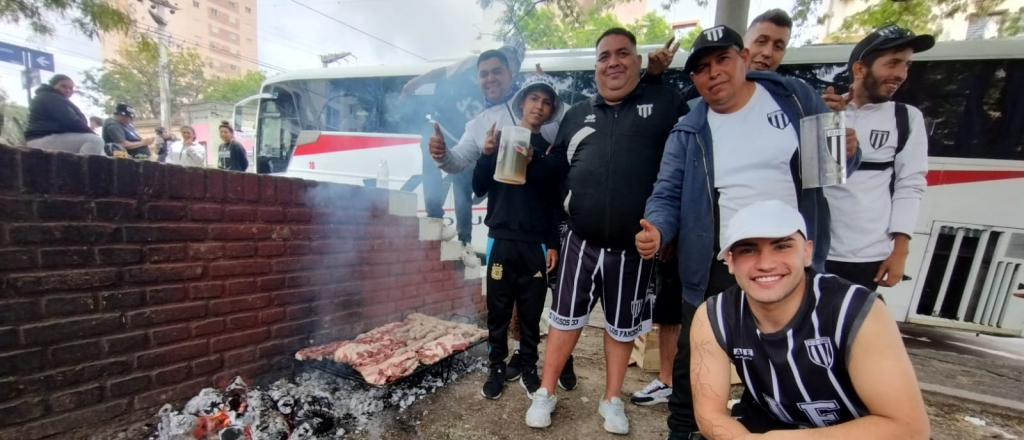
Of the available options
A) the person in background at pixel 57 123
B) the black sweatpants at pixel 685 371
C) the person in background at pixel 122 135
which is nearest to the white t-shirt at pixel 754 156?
the black sweatpants at pixel 685 371

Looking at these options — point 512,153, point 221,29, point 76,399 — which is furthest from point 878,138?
point 221,29

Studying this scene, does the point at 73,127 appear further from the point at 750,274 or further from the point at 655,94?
the point at 750,274

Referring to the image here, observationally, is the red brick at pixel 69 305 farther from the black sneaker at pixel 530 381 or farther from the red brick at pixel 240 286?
the black sneaker at pixel 530 381

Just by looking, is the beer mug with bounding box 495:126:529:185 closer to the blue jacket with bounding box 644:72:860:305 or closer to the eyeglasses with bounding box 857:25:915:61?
the blue jacket with bounding box 644:72:860:305

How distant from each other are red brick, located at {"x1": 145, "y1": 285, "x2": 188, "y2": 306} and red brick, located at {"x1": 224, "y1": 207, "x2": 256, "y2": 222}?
17.1 inches

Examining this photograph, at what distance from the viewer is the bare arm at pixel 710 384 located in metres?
1.57

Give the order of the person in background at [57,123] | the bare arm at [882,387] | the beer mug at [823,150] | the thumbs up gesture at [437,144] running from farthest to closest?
the person in background at [57,123] < the thumbs up gesture at [437,144] < the beer mug at [823,150] < the bare arm at [882,387]

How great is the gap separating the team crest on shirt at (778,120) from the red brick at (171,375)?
3.24m

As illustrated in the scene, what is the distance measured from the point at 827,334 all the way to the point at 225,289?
286 centimetres

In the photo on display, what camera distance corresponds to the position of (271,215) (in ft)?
8.72

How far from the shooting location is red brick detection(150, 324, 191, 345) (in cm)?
221

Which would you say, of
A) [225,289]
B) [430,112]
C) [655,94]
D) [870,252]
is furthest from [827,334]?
[430,112]

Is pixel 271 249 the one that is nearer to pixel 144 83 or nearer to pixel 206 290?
pixel 206 290

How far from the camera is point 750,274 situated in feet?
4.79
